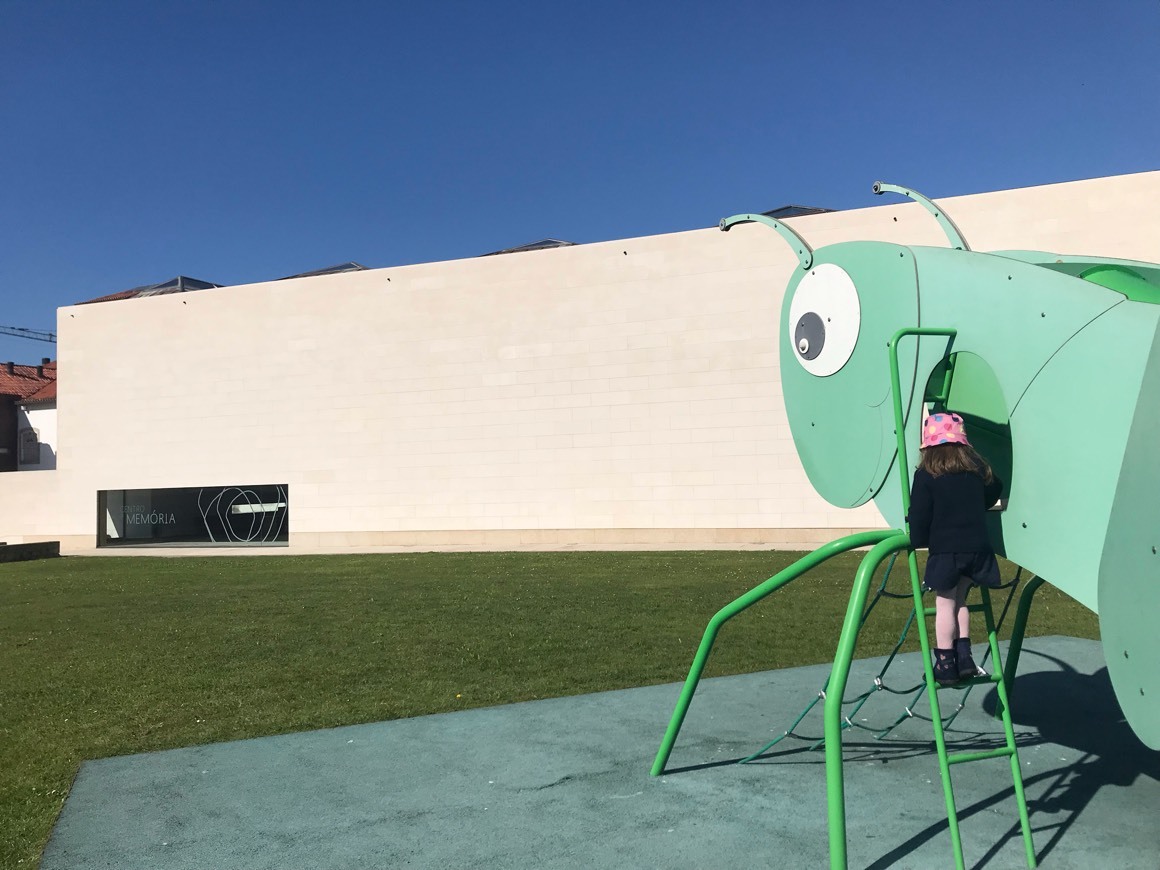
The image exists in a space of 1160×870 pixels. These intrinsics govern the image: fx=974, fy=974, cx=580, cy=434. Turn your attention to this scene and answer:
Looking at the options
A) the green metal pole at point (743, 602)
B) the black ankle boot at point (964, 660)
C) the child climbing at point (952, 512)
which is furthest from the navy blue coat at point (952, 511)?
the black ankle boot at point (964, 660)

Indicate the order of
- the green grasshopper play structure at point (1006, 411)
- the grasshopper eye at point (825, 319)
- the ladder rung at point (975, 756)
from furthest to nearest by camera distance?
the grasshopper eye at point (825, 319), the ladder rung at point (975, 756), the green grasshopper play structure at point (1006, 411)

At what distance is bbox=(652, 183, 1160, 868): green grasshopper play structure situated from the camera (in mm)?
3436

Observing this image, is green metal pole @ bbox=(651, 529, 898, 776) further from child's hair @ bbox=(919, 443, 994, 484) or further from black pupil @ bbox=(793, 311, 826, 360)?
black pupil @ bbox=(793, 311, 826, 360)

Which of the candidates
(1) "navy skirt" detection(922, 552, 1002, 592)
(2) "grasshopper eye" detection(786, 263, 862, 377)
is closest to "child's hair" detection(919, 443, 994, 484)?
(1) "navy skirt" detection(922, 552, 1002, 592)

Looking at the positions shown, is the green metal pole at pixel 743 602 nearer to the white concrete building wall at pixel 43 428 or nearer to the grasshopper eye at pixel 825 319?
the grasshopper eye at pixel 825 319

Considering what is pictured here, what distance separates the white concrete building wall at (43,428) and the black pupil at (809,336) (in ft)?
148

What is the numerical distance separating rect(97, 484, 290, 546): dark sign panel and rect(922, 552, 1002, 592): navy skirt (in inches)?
1024

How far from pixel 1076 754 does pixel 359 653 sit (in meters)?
6.41

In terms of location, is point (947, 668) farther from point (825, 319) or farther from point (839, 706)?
point (825, 319)

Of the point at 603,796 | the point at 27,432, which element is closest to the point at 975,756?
the point at 603,796

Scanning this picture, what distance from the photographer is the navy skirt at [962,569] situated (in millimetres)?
4195

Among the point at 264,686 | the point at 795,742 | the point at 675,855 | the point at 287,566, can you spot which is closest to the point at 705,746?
the point at 795,742

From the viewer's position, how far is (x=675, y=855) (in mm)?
4262

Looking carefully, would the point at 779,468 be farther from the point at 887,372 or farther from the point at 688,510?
the point at 887,372
